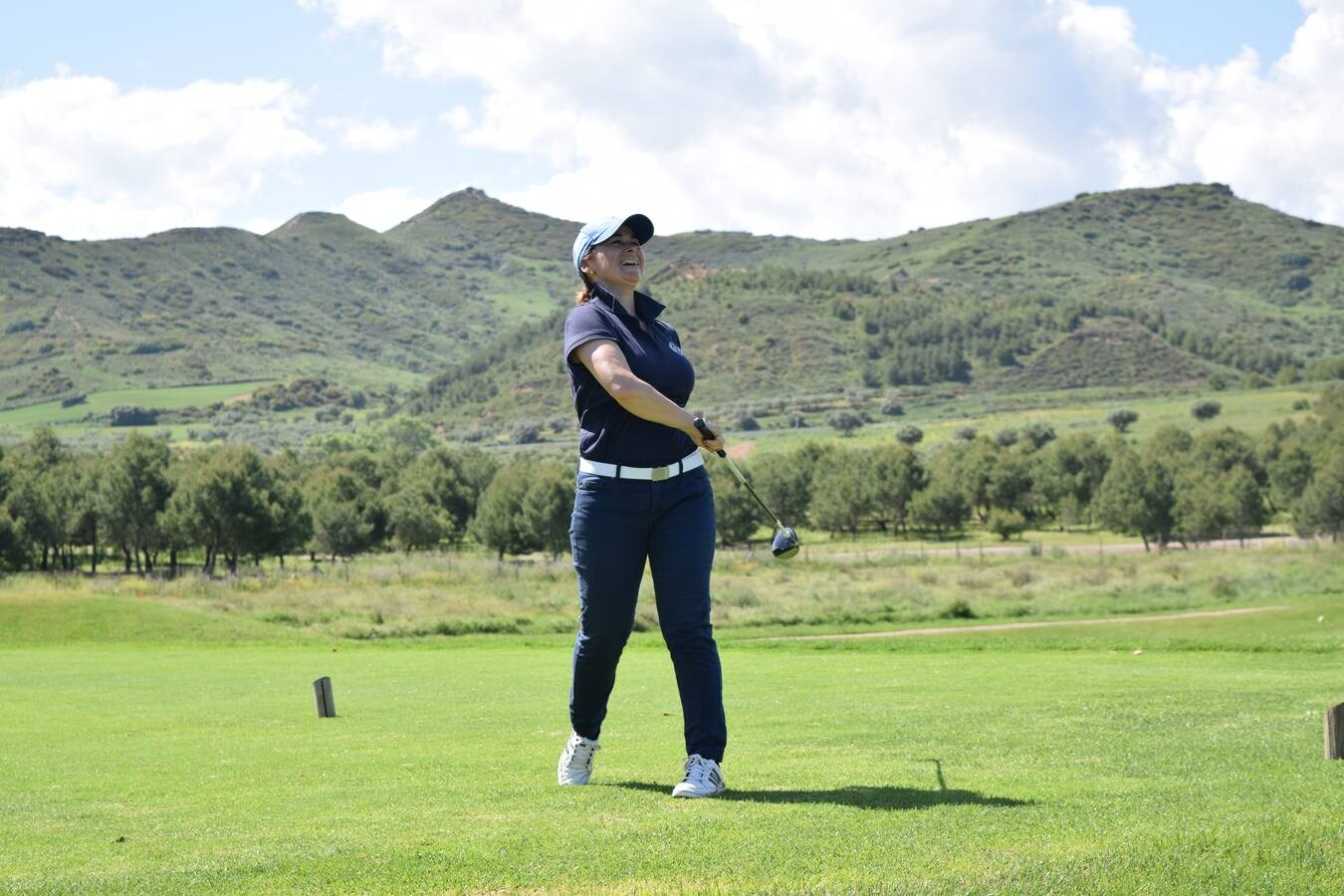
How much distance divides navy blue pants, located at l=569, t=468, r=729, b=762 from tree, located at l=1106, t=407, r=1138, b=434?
13885 cm

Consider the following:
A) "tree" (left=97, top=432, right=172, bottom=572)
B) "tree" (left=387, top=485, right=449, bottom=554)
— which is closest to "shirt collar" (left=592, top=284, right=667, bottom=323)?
"tree" (left=97, top=432, right=172, bottom=572)

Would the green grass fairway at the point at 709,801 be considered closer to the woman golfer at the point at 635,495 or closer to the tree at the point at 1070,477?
the woman golfer at the point at 635,495

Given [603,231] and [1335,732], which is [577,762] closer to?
[603,231]

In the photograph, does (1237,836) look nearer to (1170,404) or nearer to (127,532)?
(127,532)

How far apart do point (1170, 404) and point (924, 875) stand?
539 ft

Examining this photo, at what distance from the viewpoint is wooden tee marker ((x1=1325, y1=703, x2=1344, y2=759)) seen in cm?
796

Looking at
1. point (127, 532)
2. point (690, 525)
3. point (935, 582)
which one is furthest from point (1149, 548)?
point (690, 525)

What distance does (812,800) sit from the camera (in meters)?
6.75

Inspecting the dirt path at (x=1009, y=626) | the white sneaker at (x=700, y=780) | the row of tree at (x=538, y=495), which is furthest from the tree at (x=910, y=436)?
the white sneaker at (x=700, y=780)

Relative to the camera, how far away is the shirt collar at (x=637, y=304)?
24.5 feet

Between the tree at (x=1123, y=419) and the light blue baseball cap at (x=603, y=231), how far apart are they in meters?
139

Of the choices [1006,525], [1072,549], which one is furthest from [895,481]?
[1072,549]

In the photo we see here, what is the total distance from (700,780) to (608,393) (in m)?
2.07

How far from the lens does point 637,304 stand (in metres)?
7.67
